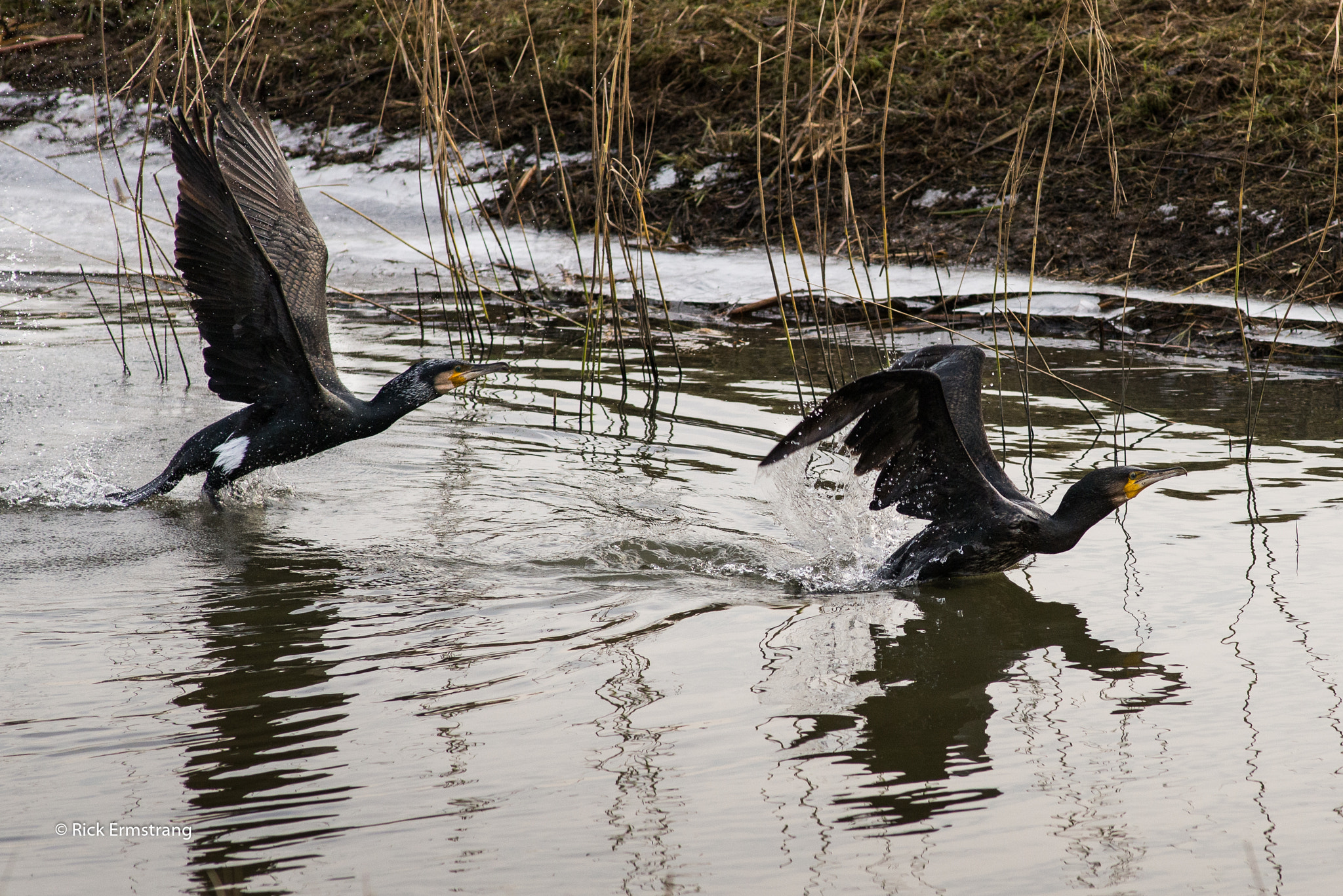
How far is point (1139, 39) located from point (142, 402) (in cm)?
817

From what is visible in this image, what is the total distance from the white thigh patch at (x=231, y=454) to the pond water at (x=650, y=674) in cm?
22

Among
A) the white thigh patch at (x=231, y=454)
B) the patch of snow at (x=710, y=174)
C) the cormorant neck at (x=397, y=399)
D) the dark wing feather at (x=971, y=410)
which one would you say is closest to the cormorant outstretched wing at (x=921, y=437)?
the dark wing feather at (x=971, y=410)

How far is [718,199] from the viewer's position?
9.73m

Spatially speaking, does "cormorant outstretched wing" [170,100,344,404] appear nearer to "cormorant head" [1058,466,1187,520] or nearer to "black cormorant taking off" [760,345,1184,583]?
"black cormorant taking off" [760,345,1184,583]

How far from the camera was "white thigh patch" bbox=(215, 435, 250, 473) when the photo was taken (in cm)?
488

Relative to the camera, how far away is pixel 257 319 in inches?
178

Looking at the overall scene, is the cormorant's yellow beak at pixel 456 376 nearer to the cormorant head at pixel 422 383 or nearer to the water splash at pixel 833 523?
the cormorant head at pixel 422 383

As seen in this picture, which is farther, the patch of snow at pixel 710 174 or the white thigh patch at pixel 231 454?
the patch of snow at pixel 710 174

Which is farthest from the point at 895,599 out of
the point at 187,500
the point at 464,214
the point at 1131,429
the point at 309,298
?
the point at 464,214

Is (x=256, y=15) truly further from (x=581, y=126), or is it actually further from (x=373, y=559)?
(x=581, y=126)

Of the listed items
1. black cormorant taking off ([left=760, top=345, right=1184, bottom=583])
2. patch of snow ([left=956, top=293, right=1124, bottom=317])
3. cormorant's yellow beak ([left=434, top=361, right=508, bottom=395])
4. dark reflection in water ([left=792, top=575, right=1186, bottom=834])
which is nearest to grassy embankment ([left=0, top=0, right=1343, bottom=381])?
patch of snow ([left=956, top=293, right=1124, bottom=317])

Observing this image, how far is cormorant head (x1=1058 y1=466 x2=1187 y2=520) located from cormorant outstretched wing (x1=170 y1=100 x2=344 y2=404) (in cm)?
274

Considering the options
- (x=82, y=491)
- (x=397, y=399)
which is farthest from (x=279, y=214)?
(x=82, y=491)

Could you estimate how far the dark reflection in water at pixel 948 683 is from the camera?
8.82ft
